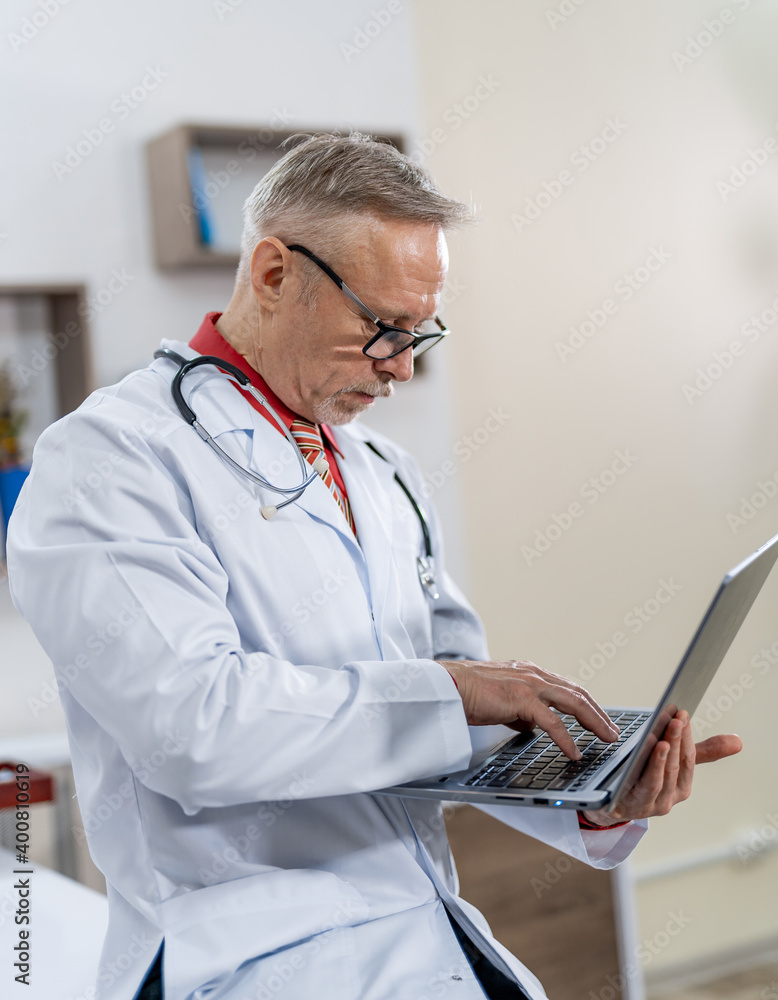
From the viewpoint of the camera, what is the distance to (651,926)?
3.06 meters

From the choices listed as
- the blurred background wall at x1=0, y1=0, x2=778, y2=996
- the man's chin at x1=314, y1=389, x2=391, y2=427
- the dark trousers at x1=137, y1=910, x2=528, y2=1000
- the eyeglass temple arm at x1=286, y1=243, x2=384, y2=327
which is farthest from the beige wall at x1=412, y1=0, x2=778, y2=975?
the dark trousers at x1=137, y1=910, x2=528, y2=1000

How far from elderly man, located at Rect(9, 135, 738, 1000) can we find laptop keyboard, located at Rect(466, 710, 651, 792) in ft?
0.12

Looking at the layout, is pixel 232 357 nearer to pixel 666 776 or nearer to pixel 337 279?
pixel 337 279

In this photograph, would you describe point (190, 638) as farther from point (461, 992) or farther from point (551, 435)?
point (551, 435)

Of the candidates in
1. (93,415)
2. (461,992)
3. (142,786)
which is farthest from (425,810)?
(93,415)

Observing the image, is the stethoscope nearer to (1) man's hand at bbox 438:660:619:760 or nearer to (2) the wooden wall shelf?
(1) man's hand at bbox 438:660:619:760

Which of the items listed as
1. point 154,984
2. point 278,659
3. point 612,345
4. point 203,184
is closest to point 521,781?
point 278,659

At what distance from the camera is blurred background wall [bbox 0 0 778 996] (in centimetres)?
295

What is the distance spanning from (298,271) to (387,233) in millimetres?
131

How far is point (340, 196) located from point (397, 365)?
0.24m

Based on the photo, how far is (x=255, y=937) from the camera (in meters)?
1.10

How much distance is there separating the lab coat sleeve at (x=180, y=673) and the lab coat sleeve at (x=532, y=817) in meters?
0.28

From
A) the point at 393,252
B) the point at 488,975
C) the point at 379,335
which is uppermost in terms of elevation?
the point at 393,252

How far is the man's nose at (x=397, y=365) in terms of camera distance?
1428 millimetres
